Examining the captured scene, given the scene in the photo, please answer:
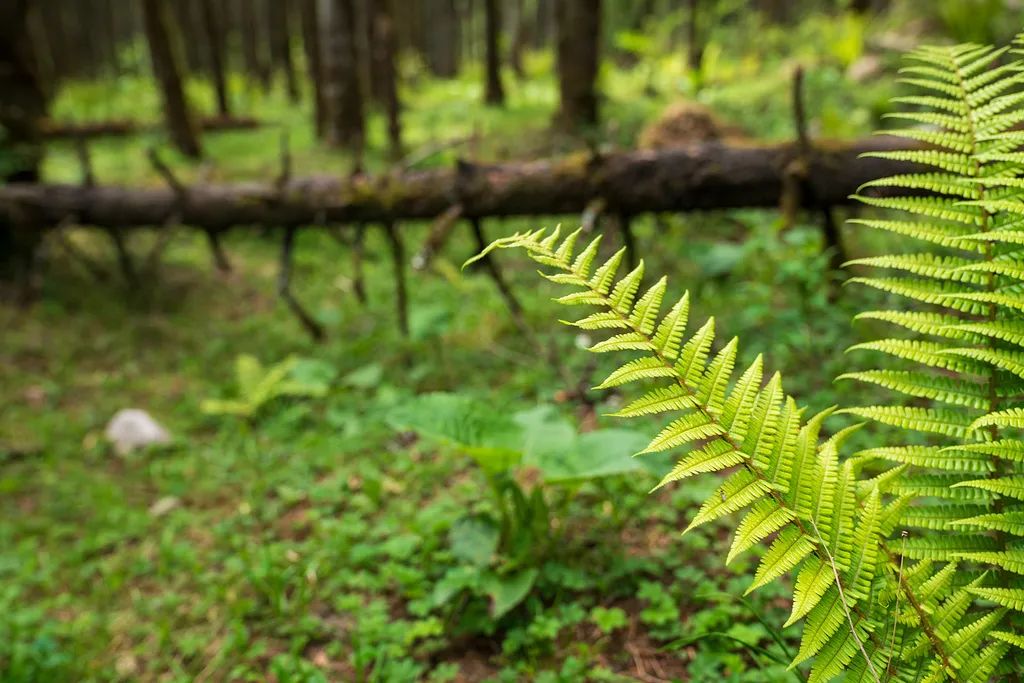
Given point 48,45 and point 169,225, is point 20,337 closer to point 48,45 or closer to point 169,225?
point 169,225

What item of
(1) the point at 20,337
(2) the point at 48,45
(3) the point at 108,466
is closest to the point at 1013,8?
(3) the point at 108,466

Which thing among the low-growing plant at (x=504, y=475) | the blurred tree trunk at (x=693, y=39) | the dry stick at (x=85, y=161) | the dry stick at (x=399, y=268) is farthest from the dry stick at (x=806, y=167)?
the blurred tree trunk at (x=693, y=39)

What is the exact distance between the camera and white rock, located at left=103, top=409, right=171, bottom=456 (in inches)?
169

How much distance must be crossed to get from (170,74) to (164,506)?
9357 mm

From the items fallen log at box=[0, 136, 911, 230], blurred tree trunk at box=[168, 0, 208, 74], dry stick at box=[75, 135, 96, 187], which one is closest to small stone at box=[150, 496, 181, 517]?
fallen log at box=[0, 136, 911, 230]

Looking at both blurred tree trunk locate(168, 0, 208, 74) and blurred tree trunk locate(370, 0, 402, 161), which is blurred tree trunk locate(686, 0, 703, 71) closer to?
blurred tree trunk locate(370, 0, 402, 161)

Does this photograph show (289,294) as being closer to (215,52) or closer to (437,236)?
(437,236)

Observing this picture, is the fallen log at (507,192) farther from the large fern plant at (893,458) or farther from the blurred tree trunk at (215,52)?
the blurred tree trunk at (215,52)

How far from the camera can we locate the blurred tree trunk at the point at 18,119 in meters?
6.29

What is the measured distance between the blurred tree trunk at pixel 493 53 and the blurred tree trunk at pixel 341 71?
10.1ft

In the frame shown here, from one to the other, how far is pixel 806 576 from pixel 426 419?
152 cm

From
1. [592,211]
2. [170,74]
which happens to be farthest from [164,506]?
[170,74]

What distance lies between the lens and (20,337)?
555cm

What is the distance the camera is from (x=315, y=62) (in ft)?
39.4
